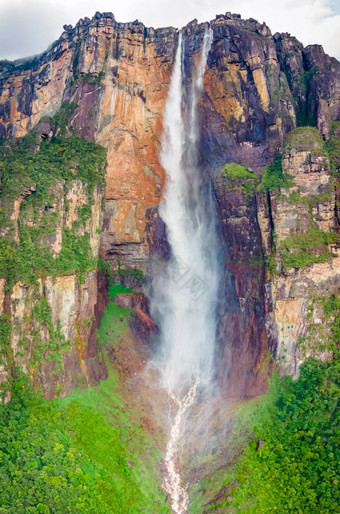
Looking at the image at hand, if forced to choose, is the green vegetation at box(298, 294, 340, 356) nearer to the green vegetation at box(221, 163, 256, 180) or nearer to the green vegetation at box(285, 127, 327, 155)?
the green vegetation at box(285, 127, 327, 155)

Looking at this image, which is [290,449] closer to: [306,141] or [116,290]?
[116,290]

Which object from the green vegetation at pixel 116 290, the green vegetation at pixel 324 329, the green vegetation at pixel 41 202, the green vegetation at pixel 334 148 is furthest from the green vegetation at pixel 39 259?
the green vegetation at pixel 334 148

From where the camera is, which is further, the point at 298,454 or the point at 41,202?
the point at 41,202

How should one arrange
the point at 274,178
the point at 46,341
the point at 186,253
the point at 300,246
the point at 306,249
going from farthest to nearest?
the point at 186,253
the point at 274,178
the point at 300,246
the point at 306,249
the point at 46,341

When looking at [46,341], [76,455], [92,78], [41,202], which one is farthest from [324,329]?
[92,78]

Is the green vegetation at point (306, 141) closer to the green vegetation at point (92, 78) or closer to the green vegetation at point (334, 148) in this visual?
the green vegetation at point (334, 148)

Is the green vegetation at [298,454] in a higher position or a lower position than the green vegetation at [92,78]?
lower
